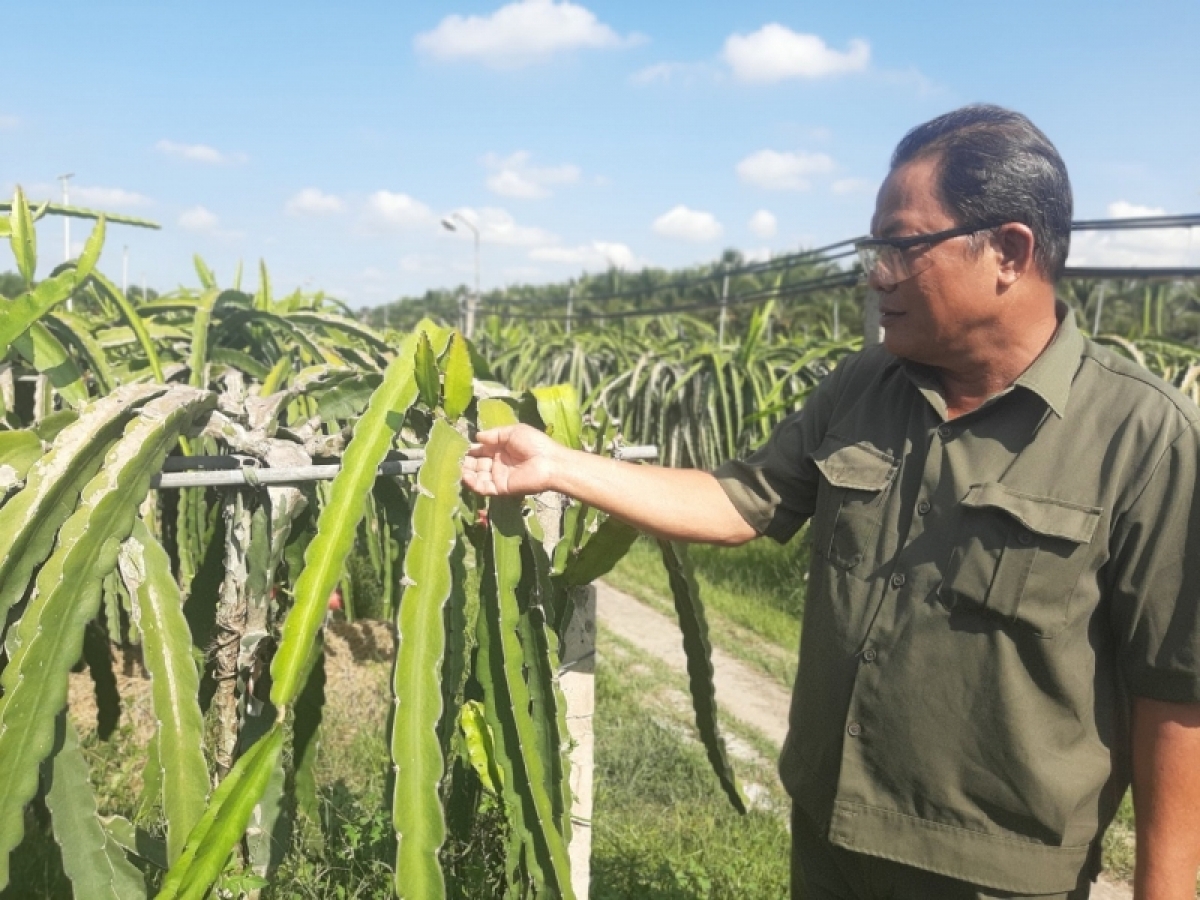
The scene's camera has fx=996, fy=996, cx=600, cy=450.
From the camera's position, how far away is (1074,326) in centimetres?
149

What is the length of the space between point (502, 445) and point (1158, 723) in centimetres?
99

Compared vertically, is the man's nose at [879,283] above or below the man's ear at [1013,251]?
below

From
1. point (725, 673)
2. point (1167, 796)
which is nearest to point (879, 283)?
point (1167, 796)

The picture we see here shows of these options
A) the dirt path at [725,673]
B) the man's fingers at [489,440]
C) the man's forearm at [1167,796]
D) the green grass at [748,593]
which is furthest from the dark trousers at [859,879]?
the green grass at [748,593]

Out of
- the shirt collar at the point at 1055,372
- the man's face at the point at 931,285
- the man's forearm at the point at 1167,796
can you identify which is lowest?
the man's forearm at the point at 1167,796

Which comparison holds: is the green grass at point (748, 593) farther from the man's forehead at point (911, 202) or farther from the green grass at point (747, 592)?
the man's forehead at point (911, 202)

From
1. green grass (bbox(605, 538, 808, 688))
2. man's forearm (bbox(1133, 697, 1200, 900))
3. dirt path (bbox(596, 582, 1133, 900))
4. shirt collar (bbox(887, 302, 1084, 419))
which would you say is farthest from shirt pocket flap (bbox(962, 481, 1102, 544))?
green grass (bbox(605, 538, 808, 688))

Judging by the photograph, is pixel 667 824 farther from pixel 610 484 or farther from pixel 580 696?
pixel 610 484

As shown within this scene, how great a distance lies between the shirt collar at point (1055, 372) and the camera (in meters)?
1.42

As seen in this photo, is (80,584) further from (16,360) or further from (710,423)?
(710,423)

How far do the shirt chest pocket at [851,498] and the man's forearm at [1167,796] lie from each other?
1.43ft

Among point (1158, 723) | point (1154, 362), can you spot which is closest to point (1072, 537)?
point (1158, 723)

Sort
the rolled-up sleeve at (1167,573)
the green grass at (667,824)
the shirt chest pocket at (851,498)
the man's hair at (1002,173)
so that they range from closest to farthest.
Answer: the rolled-up sleeve at (1167,573), the man's hair at (1002,173), the shirt chest pocket at (851,498), the green grass at (667,824)

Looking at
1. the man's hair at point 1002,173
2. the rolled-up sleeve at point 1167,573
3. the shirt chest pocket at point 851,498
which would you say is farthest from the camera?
the shirt chest pocket at point 851,498
